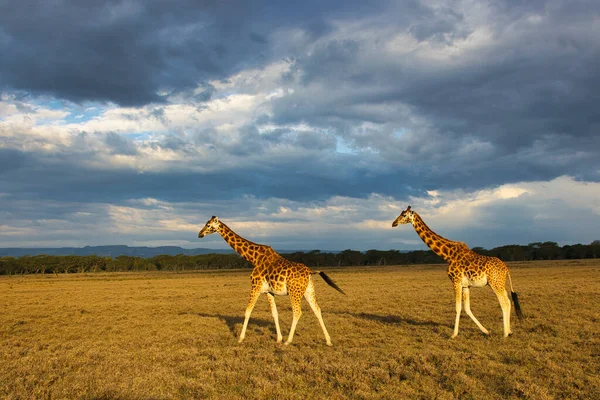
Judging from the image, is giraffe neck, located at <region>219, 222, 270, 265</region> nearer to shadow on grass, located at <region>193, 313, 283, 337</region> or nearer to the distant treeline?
shadow on grass, located at <region>193, 313, 283, 337</region>

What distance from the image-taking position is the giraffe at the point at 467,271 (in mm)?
11844

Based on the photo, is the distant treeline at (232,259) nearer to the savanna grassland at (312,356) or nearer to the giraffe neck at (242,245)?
the savanna grassland at (312,356)

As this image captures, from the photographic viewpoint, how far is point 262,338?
12250 mm

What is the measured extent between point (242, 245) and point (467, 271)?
20.4 ft

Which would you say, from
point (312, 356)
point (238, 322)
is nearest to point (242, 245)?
point (238, 322)

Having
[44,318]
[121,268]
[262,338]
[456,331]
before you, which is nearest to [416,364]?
[456,331]

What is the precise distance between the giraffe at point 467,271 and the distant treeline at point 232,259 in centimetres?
7110

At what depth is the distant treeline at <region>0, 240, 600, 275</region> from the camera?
75750 millimetres

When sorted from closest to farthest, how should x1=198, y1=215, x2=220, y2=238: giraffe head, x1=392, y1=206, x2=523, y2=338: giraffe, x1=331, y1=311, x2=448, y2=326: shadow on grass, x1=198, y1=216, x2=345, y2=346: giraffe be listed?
x1=198, y1=216, x2=345, y2=346: giraffe < x1=392, y1=206, x2=523, y2=338: giraffe < x1=198, y1=215, x2=220, y2=238: giraffe head < x1=331, y1=311, x2=448, y2=326: shadow on grass

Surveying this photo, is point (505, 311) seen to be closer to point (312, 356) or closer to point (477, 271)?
A: point (477, 271)

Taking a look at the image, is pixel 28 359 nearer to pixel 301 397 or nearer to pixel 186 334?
pixel 186 334

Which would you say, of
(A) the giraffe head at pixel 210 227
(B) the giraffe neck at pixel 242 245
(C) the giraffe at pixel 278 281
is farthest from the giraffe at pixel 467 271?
(A) the giraffe head at pixel 210 227

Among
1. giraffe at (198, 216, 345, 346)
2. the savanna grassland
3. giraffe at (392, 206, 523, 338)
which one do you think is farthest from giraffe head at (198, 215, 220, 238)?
giraffe at (392, 206, 523, 338)

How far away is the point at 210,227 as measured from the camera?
13359 millimetres
